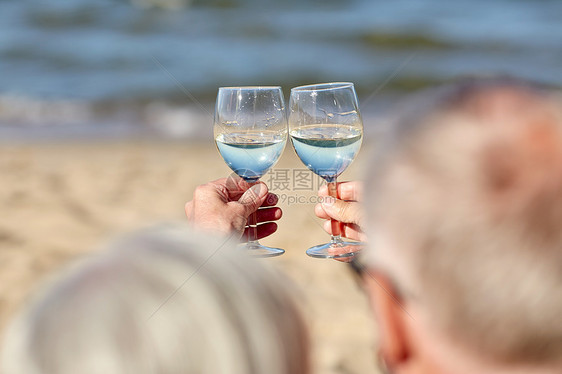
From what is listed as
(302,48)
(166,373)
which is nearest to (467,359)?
(166,373)

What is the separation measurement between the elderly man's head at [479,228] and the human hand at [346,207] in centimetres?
109

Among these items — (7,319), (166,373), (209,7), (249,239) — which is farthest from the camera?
(209,7)

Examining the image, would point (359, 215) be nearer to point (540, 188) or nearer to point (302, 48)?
point (540, 188)

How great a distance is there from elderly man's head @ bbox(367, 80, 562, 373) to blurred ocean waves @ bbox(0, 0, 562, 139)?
19.2 feet

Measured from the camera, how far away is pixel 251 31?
1070 cm

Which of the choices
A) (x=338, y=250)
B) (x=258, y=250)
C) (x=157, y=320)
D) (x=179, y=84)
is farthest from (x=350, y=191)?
(x=179, y=84)

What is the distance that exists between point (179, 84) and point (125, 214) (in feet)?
13.7

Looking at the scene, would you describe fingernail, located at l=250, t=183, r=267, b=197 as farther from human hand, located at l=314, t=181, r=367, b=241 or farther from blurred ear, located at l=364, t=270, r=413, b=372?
blurred ear, located at l=364, t=270, r=413, b=372

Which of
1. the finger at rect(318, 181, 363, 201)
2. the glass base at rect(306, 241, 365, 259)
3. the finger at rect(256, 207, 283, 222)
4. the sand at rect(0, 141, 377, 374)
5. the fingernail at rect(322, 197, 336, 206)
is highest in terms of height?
the finger at rect(318, 181, 363, 201)

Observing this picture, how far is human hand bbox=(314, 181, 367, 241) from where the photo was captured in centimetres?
192

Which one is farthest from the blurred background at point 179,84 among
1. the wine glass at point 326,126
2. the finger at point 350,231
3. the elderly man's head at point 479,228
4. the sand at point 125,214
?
the wine glass at point 326,126

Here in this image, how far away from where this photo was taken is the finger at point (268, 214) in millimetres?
1949

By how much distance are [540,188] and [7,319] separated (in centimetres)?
286

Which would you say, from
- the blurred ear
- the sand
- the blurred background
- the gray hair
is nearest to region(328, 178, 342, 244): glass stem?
the blurred background
